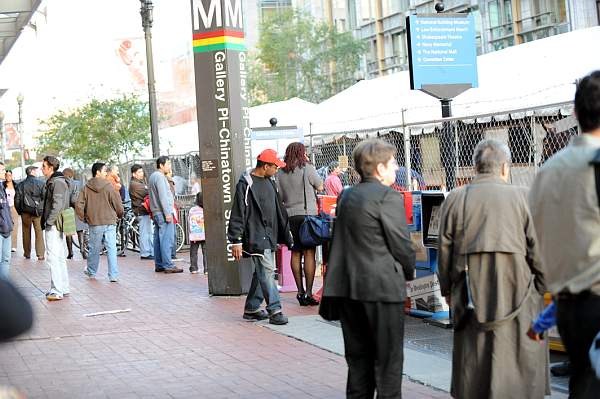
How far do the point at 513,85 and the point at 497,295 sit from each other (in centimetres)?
1204

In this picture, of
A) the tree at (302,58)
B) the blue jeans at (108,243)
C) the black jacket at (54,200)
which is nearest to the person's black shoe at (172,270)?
the blue jeans at (108,243)

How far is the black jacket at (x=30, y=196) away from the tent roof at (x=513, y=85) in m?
6.00

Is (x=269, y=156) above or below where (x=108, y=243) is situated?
above

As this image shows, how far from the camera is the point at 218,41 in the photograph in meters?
12.7

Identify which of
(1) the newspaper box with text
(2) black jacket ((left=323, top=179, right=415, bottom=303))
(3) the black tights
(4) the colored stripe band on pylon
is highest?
(4) the colored stripe band on pylon

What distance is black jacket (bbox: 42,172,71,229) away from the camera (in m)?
13.2

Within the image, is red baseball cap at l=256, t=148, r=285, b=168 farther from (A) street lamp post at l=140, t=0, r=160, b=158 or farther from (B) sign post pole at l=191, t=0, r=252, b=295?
(A) street lamp post at l=140, t=0, r=160, b=158

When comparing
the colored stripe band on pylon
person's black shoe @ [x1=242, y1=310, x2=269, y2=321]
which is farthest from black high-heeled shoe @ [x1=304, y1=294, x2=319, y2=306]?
the colored stripe band on pylon

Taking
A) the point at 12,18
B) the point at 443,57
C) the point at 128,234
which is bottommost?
the point at 128,234

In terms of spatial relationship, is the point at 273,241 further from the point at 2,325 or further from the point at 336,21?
the point at 336,21

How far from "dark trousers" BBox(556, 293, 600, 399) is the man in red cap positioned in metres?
6.28

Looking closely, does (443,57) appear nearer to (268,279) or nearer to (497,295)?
(268,279)

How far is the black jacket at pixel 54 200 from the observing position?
518 inches

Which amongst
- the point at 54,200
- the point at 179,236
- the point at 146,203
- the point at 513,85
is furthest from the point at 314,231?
the point at 179,236
